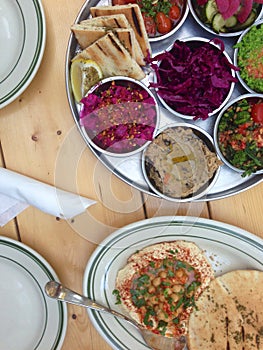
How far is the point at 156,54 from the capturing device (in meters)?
1.36

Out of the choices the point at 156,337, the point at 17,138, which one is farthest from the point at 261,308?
the point at 17,138

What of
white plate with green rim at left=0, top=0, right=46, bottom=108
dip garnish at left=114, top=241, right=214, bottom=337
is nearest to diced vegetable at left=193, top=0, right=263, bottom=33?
white plate with green rim at left=0, top=0, right=46, bottom=108

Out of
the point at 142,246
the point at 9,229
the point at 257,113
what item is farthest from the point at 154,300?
the point at 257,113

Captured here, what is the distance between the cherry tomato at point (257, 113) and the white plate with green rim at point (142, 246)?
1.08 feet

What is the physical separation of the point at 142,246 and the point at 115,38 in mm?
643

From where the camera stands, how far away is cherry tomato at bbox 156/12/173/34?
4.26 feet

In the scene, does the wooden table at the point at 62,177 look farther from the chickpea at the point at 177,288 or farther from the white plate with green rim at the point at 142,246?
the chickpea at the point at 177,288

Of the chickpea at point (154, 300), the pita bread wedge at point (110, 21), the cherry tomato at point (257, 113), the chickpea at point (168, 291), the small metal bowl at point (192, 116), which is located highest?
the pita bread wedge at point (110, 21)

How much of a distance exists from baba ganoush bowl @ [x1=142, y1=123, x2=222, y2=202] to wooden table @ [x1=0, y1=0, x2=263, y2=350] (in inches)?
3.1

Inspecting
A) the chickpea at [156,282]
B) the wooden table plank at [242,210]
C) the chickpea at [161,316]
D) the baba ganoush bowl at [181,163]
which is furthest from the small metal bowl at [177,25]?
the chickpea at [161,316]

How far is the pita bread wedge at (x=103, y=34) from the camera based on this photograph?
1263mm

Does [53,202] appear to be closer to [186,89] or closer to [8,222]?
[8,222]

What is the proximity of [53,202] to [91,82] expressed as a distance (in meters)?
0.39

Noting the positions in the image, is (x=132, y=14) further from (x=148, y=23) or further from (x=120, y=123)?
(x=120, y=123)
